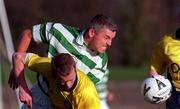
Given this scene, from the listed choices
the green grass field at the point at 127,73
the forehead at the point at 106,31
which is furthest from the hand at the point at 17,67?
the green grass field at the point at 127,73

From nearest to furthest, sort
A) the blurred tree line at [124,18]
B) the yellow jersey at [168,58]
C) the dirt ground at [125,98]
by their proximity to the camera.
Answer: the yellow jersey at [168,58] < the dirt ground at [125,98] < the blurred tree line at [124,18]

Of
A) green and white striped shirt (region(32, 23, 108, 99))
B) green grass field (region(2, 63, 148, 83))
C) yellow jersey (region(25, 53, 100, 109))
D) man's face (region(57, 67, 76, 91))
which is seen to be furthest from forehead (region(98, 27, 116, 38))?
green grass field (region(2, 63, 148, 83))

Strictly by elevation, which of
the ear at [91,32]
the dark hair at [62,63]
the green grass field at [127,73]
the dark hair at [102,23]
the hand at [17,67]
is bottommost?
the green grass field at [127,73]

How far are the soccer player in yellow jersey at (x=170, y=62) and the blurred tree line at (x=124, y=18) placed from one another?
19686 millimetres

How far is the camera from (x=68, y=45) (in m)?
9.18

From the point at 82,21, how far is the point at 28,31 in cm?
2188

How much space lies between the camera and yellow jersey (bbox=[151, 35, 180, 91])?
9.51m

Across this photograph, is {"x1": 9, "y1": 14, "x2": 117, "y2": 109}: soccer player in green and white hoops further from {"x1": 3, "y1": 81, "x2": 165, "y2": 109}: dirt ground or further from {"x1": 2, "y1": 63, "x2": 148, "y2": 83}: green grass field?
{"x1": 2, "y1": 63, "x2": 148, "y2": 83}: green grass field

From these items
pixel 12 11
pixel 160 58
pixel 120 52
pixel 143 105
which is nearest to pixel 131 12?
pixel 120 52

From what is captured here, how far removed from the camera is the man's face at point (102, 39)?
29.0ft

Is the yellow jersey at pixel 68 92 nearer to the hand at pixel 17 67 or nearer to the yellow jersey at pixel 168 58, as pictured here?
the hand at pixel 17 67

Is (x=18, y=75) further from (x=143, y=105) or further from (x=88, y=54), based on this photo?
(x=143, y=105)

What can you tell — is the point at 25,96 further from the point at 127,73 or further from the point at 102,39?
the point at 127,73

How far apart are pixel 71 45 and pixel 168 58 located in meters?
1.05
